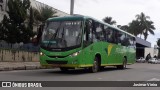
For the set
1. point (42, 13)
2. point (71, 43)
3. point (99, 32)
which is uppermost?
point (42, 13)

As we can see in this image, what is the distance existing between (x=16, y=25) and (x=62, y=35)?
20067 millimetres

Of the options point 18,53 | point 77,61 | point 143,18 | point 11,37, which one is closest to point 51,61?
point 77,61

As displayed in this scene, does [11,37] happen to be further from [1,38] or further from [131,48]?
[131,48]

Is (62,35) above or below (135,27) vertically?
below

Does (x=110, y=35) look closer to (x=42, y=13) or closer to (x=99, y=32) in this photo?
(x=99, y=32)

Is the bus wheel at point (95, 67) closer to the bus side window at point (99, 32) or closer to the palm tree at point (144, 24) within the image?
the bus side window at point (99, 32)

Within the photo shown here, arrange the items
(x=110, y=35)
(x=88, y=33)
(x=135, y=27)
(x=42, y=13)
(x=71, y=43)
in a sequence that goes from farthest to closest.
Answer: (x=135, y=27) → (x=42, y=13) → (x=110, y=35) → (x=88, y=33) → (x=71, y=43)

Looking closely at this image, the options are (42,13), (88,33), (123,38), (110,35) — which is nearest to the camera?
(88,33)

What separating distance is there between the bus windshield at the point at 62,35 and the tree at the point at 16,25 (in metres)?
18.4

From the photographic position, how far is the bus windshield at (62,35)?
58.1 ft

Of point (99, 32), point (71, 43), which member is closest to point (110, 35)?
point (99, 32)

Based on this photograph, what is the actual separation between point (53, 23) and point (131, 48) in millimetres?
14298

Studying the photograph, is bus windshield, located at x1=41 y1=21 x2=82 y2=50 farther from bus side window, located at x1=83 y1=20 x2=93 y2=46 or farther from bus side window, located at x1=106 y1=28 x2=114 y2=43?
bus side window, located at x1=106 y1=28 x2=114 y2=43

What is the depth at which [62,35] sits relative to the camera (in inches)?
703
